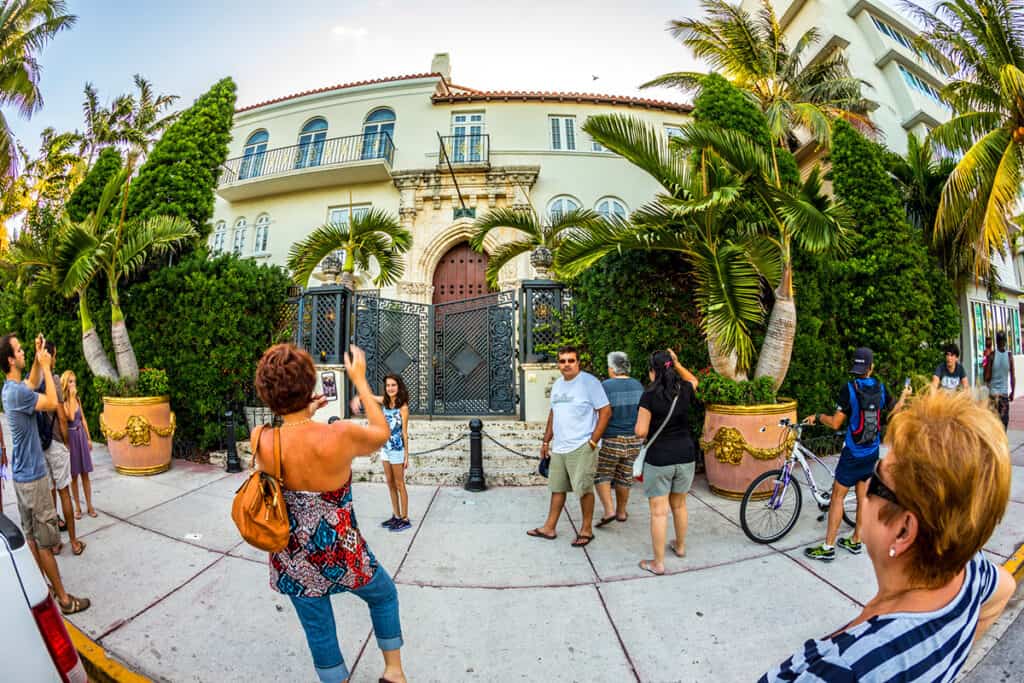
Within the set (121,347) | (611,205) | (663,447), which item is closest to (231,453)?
(121,347)

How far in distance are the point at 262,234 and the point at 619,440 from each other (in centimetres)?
1548

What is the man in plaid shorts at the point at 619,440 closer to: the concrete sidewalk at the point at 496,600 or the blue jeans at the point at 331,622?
the concrete sidewalk at the point at 496,600

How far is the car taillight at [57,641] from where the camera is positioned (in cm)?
155

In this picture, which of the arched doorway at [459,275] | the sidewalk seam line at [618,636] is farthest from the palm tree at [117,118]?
the sidewalk seam line at [618,636]

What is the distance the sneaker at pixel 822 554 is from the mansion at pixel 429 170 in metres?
10.5

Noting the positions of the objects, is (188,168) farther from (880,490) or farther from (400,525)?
(880,490)

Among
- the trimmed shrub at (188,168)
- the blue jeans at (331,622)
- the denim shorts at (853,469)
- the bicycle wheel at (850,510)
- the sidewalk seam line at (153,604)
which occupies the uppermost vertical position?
the trimmed shrub at (188,168)

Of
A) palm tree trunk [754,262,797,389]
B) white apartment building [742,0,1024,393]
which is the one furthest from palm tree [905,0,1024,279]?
palm tree trunk [754,262,797,389]

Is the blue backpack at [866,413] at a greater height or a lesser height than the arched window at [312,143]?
lesser

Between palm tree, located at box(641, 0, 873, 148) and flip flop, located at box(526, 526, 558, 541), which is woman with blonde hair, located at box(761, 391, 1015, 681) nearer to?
flip flop, located at box(526, 526, 558, 541)

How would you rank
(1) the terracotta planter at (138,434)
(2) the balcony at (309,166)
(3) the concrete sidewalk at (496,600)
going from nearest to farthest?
(3) the concrete sidewalk at (496,600), (1) the terracotta planter at (138,434), (2) the balcony at (309,166)

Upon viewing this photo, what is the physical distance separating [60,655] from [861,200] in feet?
38.4

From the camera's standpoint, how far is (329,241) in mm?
9227

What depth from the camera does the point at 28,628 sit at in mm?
1503
